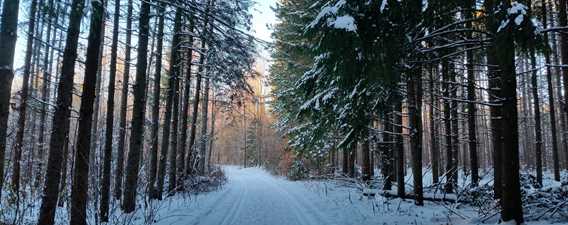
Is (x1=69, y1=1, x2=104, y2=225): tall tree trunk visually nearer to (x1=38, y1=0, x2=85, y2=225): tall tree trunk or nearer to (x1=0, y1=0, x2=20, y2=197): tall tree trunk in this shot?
(x1=38, y1=0, x2=85, y2=225): tall tree trunk

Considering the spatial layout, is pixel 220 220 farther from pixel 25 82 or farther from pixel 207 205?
pixel 25 82

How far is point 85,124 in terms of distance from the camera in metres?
6.51

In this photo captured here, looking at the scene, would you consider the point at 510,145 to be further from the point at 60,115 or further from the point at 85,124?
the point at 60,115

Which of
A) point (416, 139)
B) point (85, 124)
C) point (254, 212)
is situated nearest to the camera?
point (85, 124)

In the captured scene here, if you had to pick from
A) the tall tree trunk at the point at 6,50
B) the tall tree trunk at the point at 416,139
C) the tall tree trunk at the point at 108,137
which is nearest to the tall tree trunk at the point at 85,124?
the tall tree trunk at the point at 6,50

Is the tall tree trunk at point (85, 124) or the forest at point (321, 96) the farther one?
the tall tree trunk at point (85, 124)

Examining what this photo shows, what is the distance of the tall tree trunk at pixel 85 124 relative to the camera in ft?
21.1

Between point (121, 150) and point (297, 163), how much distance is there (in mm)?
15450

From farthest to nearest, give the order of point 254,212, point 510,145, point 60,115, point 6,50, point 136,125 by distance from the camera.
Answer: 1. point 254,212
2. point 136,125
3. point 510,145
4. point 60,115
5. point 6,50

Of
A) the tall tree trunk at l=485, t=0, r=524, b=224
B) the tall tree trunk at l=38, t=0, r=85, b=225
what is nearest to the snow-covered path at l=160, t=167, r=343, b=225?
the tall tree trunk at l=38, t=0, r=85, b=225

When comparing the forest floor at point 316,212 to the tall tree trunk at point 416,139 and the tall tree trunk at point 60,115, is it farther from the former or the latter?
the tall tree trunk at point 60,115

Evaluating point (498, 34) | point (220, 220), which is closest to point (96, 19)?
point (220, 220)

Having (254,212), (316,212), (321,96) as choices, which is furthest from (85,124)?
(321,96)

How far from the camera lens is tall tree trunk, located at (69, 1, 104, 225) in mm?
6438
